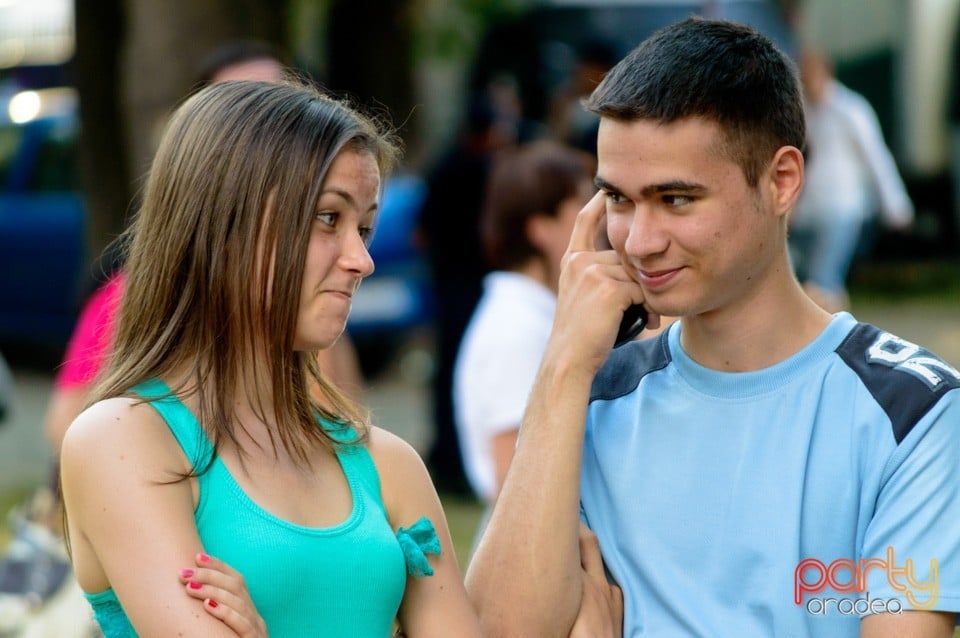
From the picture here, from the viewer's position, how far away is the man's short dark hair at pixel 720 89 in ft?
8.45

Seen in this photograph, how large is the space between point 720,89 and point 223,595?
123cm

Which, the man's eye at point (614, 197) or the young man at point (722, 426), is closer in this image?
the young man at point (722, 426)

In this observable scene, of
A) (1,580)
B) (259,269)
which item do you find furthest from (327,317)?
(1,580)

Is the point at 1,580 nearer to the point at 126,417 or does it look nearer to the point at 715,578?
the point at 126,417

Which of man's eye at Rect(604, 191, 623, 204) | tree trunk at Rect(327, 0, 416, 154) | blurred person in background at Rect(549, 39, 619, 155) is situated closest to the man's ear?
man's eye at Rect(604, 191, 623, 204)

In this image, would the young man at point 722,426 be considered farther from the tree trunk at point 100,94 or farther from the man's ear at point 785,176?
the tree trunk at point 100,94

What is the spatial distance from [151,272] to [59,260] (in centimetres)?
959

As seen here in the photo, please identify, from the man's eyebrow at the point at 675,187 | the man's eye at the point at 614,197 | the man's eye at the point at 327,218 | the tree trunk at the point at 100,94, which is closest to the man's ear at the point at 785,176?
the man's eyebrow at the point at 675,187

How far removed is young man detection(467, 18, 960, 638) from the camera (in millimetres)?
2455

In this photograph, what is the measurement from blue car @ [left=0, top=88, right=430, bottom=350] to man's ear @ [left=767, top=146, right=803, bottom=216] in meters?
8.15

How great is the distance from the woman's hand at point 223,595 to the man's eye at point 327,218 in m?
0.63

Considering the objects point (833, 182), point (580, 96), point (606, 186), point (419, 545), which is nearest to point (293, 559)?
point (419, 545)

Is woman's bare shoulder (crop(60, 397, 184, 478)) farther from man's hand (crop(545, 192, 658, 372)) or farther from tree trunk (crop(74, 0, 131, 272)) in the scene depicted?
tree trunk (crop(74, 0, 131, 272))

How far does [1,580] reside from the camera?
4406 millimetres
